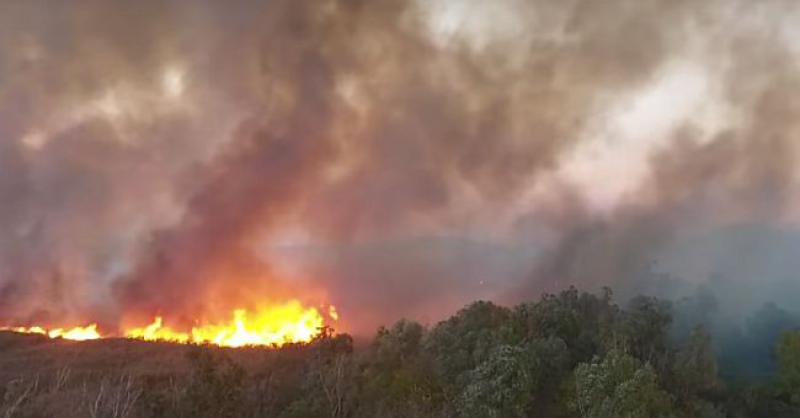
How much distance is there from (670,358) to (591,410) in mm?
15350

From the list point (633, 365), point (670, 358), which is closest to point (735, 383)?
point (670, 358)

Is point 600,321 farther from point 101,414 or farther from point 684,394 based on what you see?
point 101,414

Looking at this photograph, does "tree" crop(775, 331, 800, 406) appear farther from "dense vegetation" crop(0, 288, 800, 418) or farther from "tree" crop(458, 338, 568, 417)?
"tree" crop(458, 338, 568, 417)

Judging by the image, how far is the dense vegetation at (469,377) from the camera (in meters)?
48.1

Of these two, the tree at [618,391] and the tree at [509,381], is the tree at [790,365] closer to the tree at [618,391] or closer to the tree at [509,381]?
the tree at [618,391]

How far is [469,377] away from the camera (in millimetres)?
52844

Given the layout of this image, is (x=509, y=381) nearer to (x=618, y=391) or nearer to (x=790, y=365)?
(x=618, y=391)

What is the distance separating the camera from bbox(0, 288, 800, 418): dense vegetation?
158 ft

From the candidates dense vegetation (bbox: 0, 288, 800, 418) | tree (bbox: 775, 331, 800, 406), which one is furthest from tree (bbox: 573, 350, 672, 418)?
tree (bbox: 775, 331, 800, 406)

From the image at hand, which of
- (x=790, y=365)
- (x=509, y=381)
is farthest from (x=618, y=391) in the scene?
(x=790, y=365)

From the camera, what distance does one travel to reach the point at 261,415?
51.0 m

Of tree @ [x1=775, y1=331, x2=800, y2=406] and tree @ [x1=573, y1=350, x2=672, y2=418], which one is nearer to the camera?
tree @ [x1=573, y1=350, x2=672, y2=418]

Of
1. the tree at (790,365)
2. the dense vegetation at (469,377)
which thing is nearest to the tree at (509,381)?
the dense vegetation at (469,377)

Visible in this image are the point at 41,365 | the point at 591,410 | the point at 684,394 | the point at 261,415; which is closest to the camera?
the point at 591,410
